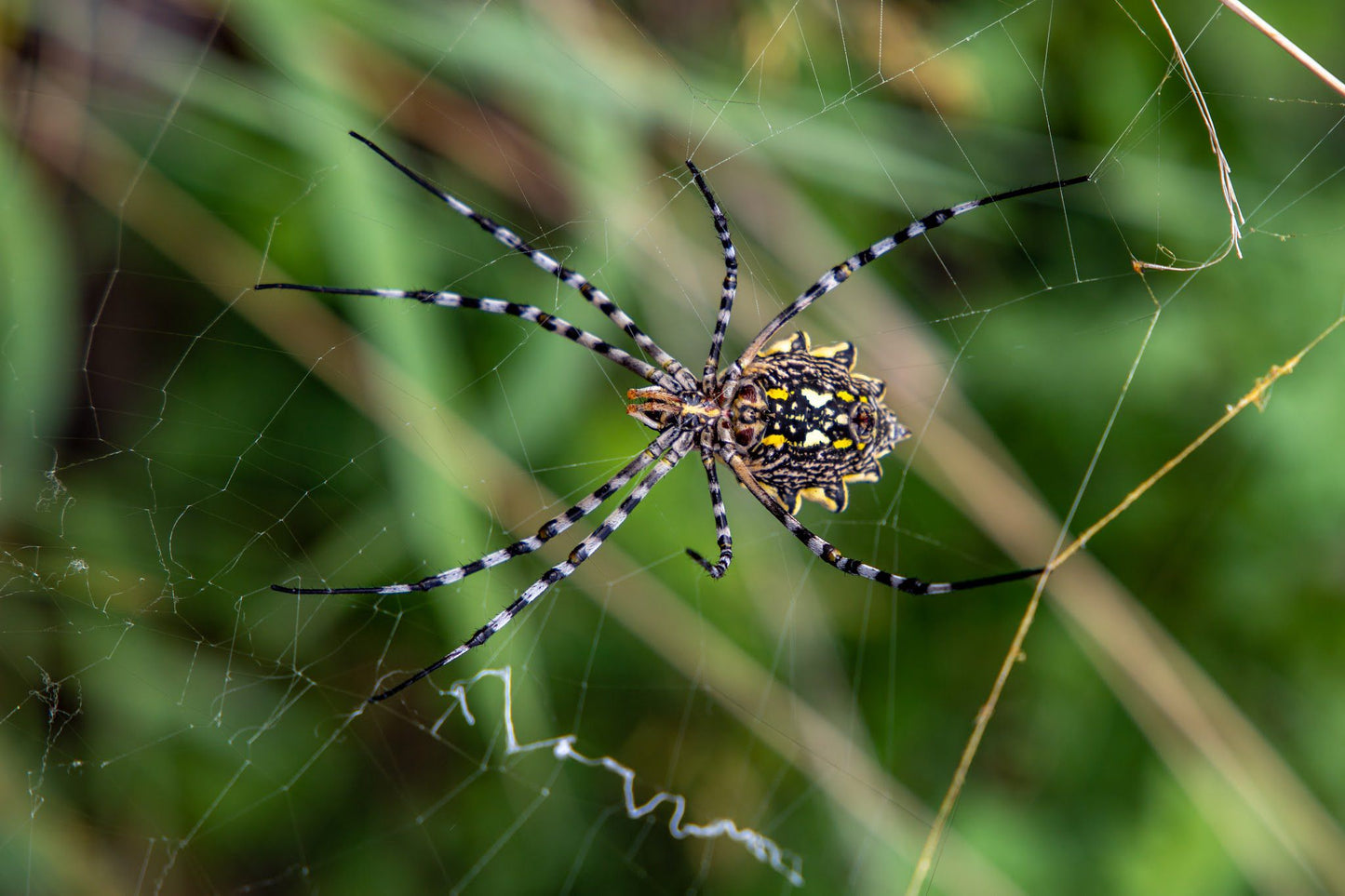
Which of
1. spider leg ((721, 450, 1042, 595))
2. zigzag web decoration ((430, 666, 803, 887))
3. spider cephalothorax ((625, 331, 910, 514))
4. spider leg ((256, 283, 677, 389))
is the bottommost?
zigzag web decoration ((430, 666, 803, 887))

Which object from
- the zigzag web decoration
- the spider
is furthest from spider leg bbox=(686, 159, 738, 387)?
the zigzag web decoration

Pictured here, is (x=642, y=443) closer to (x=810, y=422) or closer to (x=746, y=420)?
(x=746, y=420)

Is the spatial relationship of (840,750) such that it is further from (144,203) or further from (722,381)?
(144,203)

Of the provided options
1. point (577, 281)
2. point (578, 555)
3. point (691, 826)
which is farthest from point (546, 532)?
point (691, 826)

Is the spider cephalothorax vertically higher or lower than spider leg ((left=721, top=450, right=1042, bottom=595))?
higher

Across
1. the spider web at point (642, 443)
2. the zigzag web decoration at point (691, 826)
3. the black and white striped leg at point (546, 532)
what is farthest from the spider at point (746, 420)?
the zigzag web decoration at point (691, 826)

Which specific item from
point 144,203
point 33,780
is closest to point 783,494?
point 144,203

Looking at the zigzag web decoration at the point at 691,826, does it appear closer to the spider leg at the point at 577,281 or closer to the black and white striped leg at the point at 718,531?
the black and white striped leg at the point at 718,531

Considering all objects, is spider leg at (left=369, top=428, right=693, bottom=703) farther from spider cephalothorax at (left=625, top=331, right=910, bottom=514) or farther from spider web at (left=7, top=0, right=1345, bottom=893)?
spider web at (left=7, top=0, right=1345, bottom=893)
